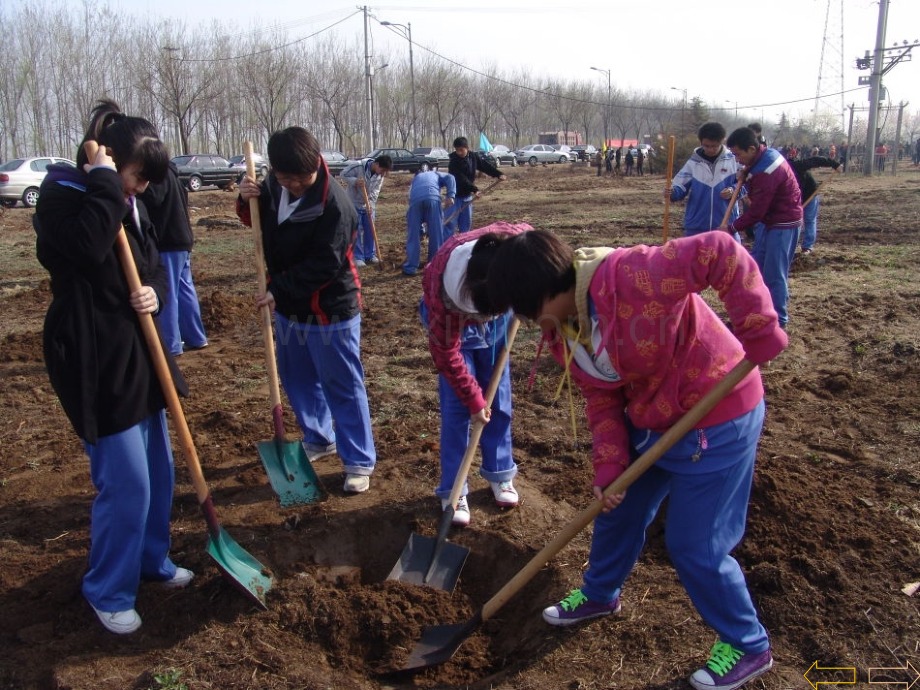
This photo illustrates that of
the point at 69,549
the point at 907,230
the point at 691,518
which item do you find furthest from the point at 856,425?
the point at 907,230

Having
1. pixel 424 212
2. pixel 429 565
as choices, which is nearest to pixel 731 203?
pixel 424 212

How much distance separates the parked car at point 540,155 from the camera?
42500 millimetres

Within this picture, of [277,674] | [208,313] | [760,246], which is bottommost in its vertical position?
[277,674]

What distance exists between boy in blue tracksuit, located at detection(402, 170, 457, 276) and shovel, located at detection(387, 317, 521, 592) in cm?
650

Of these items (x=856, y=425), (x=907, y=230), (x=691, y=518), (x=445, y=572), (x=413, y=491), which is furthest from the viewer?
(x=907, y=230)

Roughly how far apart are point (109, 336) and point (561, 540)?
1761 mm

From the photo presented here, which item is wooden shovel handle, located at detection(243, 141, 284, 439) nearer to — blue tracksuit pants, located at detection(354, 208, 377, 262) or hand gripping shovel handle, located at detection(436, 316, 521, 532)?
hand gripping shovel handle, located at detection(436, 316, 521, 532)

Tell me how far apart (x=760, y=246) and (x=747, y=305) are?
4.69m

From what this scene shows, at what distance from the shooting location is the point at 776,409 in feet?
15.8

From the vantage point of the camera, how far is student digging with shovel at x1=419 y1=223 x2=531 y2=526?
101 inches

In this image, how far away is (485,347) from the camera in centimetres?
326

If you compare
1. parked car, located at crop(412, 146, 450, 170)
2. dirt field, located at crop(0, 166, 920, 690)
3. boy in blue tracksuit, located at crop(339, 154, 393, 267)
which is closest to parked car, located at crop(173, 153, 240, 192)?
parked car, located at crop(412, 146, 450, 170)

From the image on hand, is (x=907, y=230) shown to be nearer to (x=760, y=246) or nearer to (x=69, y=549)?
(x=760, y=246)

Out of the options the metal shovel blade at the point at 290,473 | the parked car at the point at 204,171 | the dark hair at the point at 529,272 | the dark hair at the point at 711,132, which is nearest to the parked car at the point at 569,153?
the parked car at the point at 204,171
